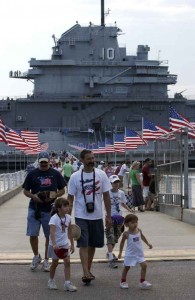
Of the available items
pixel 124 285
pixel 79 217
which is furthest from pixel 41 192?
pixel 124 285

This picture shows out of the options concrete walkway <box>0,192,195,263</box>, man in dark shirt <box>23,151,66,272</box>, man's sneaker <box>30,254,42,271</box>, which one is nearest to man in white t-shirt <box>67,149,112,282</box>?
man in dark shirt <box>23,151,66,272</box>

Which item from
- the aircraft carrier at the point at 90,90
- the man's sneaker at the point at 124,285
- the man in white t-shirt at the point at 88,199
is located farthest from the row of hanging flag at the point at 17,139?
the aircraft carrier at the point at 90,90

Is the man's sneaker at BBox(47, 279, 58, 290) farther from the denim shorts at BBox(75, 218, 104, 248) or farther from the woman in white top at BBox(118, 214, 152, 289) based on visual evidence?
the woman in white top at BBox(118, 214, 152, 289)

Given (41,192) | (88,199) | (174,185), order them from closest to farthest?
(88,199) → (41,192) → (174,185)

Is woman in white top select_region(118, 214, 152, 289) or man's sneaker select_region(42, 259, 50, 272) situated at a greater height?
woman in white top select_region(118, 214, 152, 289)

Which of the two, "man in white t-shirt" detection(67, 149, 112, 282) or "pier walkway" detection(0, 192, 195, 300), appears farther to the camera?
"man in white t-shirt" detection(67, 149, 112, 282)

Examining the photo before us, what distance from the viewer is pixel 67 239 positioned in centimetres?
854

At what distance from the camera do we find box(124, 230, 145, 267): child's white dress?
8.43 meters

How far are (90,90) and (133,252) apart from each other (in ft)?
279

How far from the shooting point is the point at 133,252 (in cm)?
848

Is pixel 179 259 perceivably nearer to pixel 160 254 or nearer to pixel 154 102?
pixel 160 254

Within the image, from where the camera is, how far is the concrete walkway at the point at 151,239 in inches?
422

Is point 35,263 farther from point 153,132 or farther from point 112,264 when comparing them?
point 153,132

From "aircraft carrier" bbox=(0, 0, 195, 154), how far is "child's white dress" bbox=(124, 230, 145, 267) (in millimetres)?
81475
